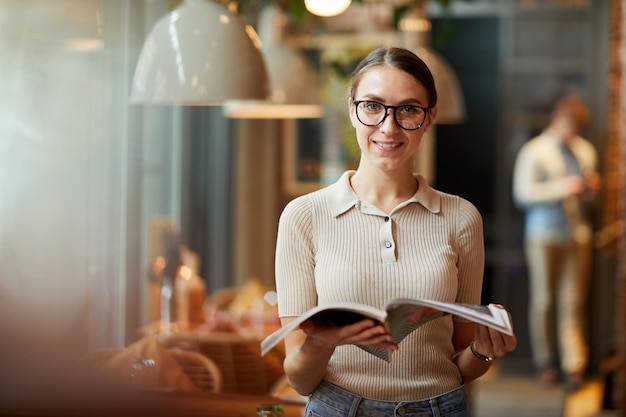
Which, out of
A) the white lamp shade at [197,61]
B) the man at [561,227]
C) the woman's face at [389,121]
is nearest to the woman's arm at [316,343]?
the woman's face at [389,121]

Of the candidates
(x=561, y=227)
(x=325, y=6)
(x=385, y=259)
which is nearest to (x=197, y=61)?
(x=385, y=259)

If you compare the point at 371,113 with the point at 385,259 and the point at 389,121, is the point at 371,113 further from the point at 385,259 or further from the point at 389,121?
the point at 385,259

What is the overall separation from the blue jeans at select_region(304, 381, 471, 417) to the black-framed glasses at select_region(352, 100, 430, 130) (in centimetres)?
50

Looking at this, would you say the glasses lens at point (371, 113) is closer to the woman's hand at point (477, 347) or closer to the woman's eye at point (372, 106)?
the woman's eye at point (372, 106)

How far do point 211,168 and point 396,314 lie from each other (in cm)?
507

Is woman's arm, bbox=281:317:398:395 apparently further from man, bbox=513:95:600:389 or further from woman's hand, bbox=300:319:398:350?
man, bbox=513:95:600:389

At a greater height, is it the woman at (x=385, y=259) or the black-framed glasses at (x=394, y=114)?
the black-framed glasses at (x=394, y=114)

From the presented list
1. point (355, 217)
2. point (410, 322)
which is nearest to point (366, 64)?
point (355, 217)

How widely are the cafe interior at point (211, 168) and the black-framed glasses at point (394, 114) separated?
1.06 feet

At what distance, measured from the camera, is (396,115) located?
190 cm

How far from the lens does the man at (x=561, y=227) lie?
24.9 ft

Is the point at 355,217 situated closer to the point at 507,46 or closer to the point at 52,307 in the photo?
the point at 52,307

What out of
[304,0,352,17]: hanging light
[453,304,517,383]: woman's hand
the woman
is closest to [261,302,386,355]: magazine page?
the woman

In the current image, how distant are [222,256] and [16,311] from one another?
4147mm
